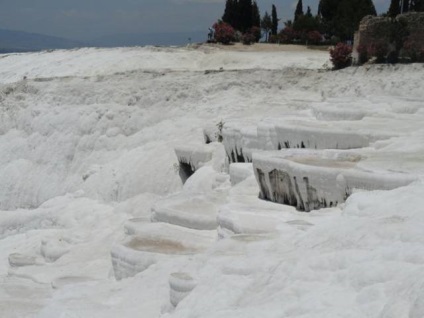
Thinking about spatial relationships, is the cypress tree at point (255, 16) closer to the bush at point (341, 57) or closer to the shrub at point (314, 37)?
the shrub at point (314, 37)

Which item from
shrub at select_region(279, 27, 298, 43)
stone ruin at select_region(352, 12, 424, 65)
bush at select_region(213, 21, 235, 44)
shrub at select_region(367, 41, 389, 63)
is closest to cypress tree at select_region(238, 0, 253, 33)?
shrub at select_region(279, 27, 298, 43)

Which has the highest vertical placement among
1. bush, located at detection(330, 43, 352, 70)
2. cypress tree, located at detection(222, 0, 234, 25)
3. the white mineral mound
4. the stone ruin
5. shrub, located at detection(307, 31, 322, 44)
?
cypress tree, located at detection(222, 0, 234, 25)

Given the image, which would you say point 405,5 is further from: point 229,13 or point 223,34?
point 229,13

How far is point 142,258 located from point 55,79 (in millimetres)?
13870

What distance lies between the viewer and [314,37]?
26297 mm

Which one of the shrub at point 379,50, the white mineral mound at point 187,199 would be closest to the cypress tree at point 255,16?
the white mineral mound at point 187,199

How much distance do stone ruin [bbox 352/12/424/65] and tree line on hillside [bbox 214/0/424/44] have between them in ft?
17.9

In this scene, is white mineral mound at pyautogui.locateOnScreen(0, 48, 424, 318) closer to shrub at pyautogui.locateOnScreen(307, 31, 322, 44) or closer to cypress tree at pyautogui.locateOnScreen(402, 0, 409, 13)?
shrub at pyautogui.locateOnScreen(307, 31, 322, 44)

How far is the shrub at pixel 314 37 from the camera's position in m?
26.3

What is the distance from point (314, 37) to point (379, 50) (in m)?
8.54

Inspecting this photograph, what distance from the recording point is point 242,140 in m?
11.9

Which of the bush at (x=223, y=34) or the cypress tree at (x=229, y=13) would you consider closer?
the bush at (x=223, y=34)

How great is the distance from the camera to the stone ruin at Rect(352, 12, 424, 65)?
57.8ft

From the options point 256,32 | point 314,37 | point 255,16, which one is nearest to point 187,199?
point 314,37
